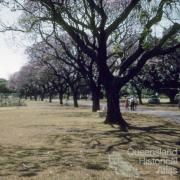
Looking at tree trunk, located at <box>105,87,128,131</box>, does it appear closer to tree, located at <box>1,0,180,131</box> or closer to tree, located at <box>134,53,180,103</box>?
tree, located at <box>1,0,180,131</box>

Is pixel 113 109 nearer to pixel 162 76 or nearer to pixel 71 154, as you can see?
pixel 71 154

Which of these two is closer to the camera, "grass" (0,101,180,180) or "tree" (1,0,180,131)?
"grass" (0,101,180,180)

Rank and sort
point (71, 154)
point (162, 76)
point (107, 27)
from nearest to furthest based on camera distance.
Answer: point (71, 154) < point (107, 27) < point (162, 76)

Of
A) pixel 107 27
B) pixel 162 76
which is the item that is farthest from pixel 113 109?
pixel 162 76

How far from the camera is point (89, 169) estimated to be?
31.6 ft

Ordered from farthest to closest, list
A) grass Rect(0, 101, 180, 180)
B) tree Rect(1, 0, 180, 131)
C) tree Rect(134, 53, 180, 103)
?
tree Rect(134, 53, 180, 103) < tree Rect(1, 0, 180, 131) < grass Rect(0, 101, 180, 180)

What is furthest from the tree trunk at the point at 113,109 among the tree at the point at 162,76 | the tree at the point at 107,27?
the tree at the point at 162,76

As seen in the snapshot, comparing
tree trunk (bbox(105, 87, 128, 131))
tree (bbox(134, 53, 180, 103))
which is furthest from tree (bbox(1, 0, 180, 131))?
tree (bbox(134, 53, 180, 103))

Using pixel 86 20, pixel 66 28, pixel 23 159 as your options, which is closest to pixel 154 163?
pixel 23 159

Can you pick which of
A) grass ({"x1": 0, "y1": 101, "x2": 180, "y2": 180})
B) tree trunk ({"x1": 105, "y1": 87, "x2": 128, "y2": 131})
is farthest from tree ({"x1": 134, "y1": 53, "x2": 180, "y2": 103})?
grass ({"x1": 0, "y1": 101, "x2": 180, "y2": 180})

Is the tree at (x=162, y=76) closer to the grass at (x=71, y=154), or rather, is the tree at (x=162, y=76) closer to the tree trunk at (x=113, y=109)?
the tree trunk at (x=113, y=109)

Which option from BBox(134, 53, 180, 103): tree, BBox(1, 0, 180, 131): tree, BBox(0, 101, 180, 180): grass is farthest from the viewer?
BBox(134, 53, 180, 103): tree

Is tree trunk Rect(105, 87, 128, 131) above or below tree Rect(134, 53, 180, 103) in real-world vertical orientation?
below

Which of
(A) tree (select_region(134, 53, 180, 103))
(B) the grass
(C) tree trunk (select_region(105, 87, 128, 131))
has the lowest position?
(B) the grass
